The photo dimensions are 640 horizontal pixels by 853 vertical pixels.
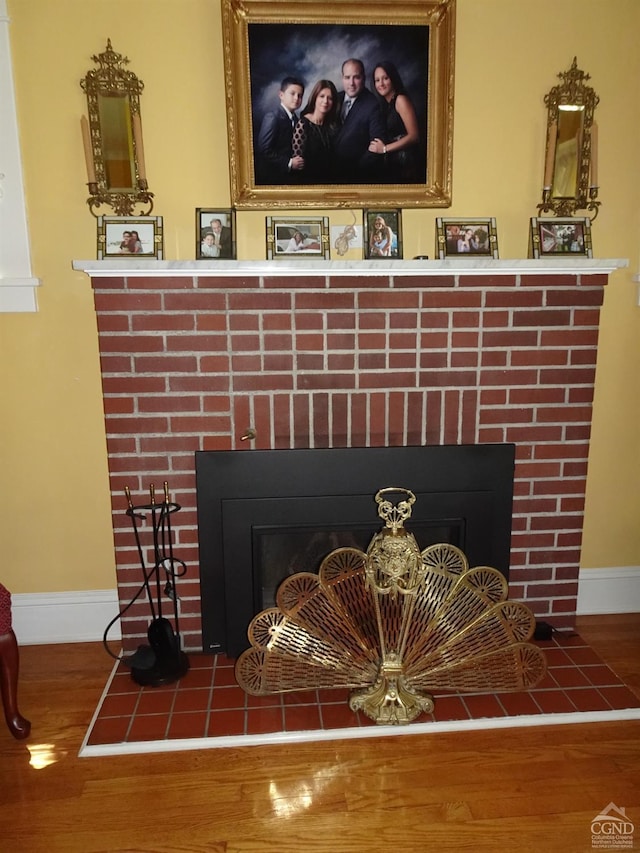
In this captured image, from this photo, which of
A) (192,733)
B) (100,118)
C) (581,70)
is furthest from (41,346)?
(581,70)

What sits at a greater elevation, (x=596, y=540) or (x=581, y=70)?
(x=581, y=70)

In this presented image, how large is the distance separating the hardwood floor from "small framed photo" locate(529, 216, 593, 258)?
5.00 ft

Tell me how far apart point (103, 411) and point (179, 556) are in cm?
57

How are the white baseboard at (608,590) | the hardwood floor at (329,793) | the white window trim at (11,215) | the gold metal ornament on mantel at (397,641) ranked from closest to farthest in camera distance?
the hardwood floor at (329,793) → the gold metal ornament on mantel at (397,641) → the white window trim at (11,215) → the white baseboard at (608,590)

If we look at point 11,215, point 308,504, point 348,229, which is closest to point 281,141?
point 348,229

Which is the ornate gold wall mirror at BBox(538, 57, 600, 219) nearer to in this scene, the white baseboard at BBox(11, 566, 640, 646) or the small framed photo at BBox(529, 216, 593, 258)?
the small framed photo at BBox(529, 216, 593, 258)

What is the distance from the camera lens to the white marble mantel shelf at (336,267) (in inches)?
74.3

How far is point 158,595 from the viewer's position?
2.06 m

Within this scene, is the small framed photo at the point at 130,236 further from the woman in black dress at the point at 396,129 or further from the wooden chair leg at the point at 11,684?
the wooden chair leg at the point at 11,684

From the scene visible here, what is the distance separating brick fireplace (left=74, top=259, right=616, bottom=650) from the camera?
1.97 metres

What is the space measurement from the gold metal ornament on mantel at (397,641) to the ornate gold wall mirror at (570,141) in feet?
4.04

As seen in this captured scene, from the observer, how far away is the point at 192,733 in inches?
70.4

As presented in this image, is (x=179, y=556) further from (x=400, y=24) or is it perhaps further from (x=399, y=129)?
(x=400, y=24)

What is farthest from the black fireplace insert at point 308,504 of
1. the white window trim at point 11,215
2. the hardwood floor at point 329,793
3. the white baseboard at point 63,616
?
the white window trim at point 11,215
